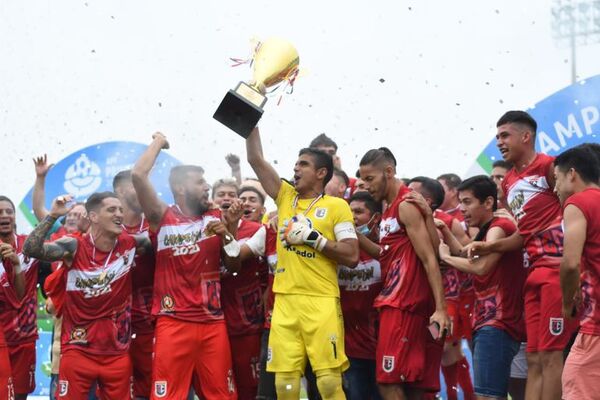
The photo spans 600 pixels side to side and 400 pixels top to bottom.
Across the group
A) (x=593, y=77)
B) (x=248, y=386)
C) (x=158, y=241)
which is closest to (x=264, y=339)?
(x=248, y=386)

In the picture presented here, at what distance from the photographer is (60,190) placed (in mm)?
12805

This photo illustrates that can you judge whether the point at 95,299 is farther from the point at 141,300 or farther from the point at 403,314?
the point at 403,314

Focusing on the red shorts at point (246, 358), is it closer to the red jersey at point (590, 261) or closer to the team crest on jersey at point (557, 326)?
the team crest on jersey at point (557, 326)

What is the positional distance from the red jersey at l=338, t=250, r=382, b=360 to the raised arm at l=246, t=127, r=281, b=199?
875 mm

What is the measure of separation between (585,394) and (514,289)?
1.60m

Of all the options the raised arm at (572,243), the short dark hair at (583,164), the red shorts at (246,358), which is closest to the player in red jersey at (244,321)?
the red shorts at (246,358)

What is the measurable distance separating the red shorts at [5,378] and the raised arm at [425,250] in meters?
3.50

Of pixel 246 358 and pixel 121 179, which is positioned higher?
pixel 121 179

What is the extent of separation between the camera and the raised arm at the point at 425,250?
7.30 m

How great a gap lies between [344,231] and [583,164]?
1.85 metres

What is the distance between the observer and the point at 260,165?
305 inches

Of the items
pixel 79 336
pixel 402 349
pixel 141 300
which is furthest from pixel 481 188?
pixel 79 336

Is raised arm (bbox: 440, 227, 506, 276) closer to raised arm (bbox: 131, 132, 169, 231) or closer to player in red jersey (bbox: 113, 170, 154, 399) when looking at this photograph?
raised arm (bbox: 131, 132, 169, 231)

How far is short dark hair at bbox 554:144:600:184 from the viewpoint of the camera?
6.50 metres
